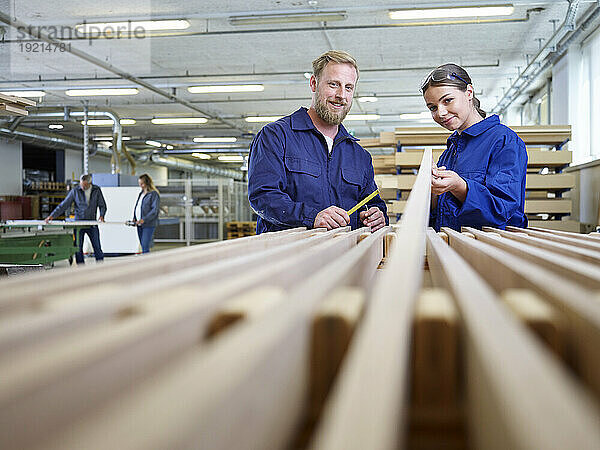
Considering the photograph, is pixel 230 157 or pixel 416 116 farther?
pixel 230 157

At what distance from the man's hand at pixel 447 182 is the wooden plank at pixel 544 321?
1.43 metres

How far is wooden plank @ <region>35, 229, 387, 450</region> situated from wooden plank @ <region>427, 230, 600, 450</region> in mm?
162

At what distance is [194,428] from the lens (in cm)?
33

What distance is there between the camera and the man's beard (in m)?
2.78

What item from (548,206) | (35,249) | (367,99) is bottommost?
(35,249)

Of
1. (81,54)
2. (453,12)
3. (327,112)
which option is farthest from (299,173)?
(81,54)

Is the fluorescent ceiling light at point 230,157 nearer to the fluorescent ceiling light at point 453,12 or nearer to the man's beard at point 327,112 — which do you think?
the fluorescent ceiling light at point 453,12

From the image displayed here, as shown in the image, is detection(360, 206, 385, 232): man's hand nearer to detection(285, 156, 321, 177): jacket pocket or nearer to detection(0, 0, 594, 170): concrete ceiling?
detection(285, 156, 321, 177): jacket pocket

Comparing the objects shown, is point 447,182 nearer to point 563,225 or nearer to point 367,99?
point 563,225

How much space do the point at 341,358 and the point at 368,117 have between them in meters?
15.3

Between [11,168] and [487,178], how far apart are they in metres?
19.7

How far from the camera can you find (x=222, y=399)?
35 centimetres

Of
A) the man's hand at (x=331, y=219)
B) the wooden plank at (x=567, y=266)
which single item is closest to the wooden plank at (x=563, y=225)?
the man's hand at (x=331, y=219)

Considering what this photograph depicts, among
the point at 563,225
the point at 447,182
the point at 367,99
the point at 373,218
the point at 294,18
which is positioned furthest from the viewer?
the point at 367,99
